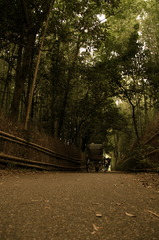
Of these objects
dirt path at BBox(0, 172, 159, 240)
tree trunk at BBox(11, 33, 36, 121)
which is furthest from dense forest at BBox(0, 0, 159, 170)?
dirt path at BBox(0, 172, 159, 240)

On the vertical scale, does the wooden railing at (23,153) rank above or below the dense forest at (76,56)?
below

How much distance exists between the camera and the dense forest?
8.56 m

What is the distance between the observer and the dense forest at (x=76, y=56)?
856 cm

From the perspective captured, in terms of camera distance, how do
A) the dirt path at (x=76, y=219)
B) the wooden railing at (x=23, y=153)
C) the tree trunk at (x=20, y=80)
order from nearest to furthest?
the dirt path at (x=76, y=219), the wooden railing at (x=23, y=153), the tree trunk at (x=20, y=80)

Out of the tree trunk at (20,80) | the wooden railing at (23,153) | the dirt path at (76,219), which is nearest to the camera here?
the dirt path at (76,219)

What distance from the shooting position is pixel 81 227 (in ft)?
5.72

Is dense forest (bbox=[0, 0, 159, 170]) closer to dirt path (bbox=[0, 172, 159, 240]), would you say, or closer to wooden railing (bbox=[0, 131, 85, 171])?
wooden railing (bbox=[0, 131, 85, 171])

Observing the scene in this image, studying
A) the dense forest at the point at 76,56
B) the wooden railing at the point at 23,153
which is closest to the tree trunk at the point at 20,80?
the dense forest at the point at 76,56

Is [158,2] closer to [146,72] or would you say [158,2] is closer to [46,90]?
[146,72]

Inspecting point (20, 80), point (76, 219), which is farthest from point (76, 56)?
point (76, 219)

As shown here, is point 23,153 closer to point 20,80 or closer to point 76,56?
point 20,80

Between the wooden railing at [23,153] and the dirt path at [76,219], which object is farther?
the wooden railing at [23,153]

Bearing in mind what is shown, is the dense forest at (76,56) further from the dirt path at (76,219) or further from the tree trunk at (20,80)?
the dirt path at (76,219)

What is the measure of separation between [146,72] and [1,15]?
8009 millimetres
